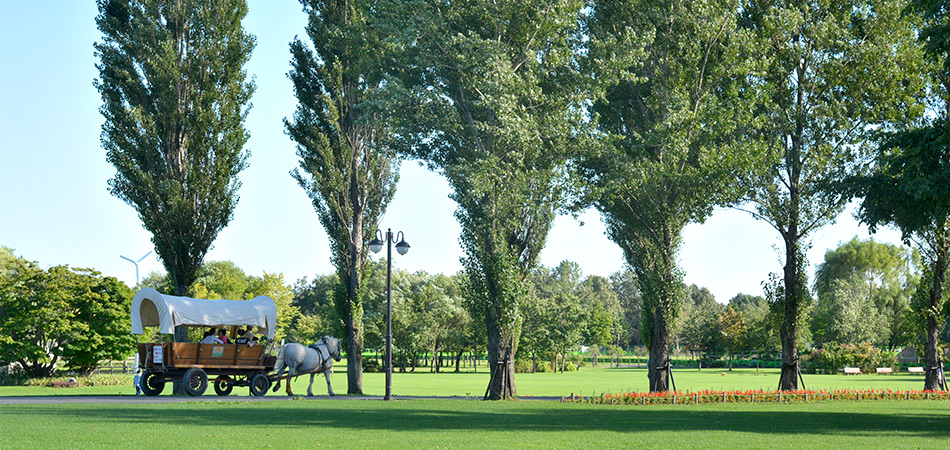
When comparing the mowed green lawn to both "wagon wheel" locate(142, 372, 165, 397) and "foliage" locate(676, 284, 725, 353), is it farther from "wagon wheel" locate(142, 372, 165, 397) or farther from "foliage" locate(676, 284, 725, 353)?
"foliage" locate(676, 284, 725, 353)

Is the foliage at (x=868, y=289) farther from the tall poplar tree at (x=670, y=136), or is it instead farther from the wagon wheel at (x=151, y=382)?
the wagon wheel at (x=151, y=382)

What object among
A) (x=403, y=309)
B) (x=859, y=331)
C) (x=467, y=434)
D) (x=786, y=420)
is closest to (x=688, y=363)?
(x=859, y=331)

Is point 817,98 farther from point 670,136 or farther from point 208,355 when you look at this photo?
point 208,355

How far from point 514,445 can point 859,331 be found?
58454 millimetres

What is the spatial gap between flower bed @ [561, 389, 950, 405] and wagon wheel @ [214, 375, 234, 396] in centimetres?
1070

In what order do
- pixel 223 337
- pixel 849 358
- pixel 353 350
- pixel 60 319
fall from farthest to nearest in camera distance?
pixel 849 358
pixel 60 319
pixel 353 350
pixel 223 337

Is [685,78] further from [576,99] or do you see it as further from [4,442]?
[4,442]

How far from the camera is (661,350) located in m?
26.7

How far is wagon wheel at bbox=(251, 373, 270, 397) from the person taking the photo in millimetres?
25094

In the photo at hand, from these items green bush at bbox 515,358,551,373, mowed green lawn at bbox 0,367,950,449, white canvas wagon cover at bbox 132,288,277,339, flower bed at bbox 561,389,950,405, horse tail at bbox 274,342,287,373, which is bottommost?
green bush at bbox 515,358,551,373

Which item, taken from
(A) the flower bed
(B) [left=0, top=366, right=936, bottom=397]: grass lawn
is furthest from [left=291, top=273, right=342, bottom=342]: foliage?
(A) the flower bed

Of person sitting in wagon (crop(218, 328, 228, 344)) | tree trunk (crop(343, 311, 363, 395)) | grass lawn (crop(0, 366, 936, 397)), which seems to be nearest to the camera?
person sitting in wagon (crop(218, 328, 228, 344))

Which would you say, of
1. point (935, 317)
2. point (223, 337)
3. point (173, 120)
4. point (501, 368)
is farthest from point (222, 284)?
point (935, 317)

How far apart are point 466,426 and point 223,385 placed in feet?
42.7
